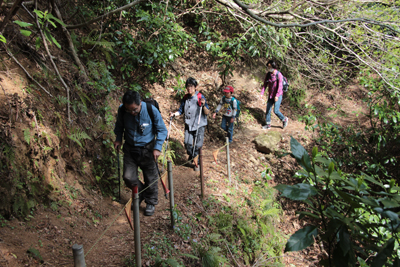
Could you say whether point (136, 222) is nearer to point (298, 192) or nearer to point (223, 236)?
point (298, 192)

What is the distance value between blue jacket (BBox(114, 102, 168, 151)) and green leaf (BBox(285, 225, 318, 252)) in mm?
3155

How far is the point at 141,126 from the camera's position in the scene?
4480mm

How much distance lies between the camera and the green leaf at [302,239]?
1.52 meters

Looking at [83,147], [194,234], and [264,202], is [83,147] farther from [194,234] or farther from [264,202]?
[264,202]

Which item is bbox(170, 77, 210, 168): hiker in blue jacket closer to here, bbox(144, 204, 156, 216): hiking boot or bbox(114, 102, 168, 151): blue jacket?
bbox(114, 102, 168, 151): blue jacket

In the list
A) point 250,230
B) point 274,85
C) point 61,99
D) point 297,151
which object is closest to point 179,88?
point 274,85

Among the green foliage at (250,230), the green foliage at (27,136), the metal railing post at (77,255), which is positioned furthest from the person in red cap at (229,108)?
the metal railing post at (77,255)

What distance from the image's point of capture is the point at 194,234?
15.3 ft

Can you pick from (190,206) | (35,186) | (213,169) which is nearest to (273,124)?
(213,169)

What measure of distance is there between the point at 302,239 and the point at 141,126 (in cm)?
343

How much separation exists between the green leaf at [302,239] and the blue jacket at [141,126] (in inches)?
124

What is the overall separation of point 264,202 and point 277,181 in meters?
2.04

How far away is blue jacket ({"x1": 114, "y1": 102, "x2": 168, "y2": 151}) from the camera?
4477 millimetres

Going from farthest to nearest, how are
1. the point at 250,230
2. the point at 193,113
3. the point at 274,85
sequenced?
the point at 274,85 → the point at 193,113 → the point at 250,230
